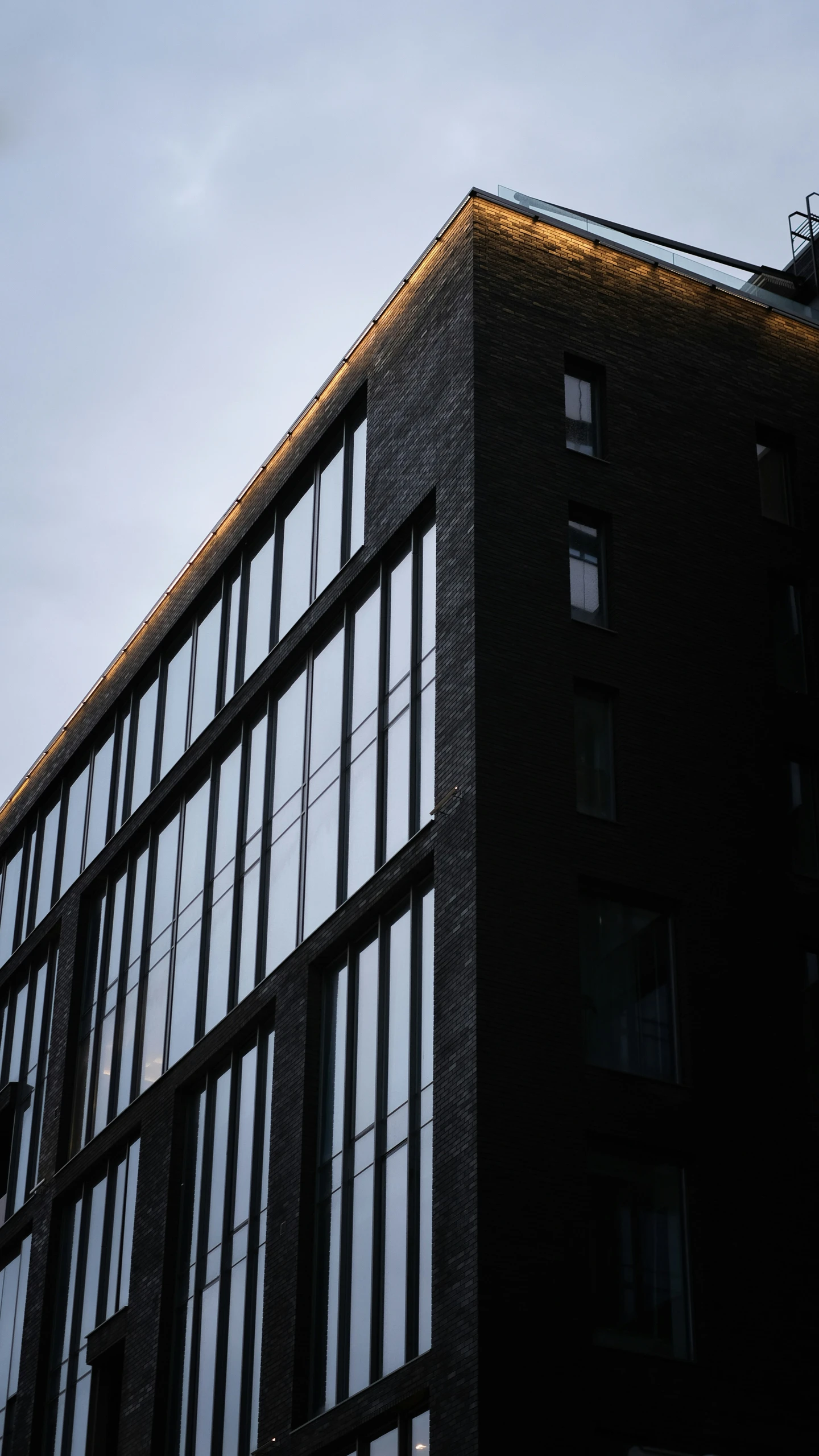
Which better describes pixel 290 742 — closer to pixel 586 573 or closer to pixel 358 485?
pixel 358 485

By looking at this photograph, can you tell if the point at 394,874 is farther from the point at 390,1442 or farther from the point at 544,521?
the point at 390,1442

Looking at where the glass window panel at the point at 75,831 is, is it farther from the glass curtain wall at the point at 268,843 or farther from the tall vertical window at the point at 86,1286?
the tall vertical window at the point at 86,1286

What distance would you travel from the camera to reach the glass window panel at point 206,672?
5097 cm

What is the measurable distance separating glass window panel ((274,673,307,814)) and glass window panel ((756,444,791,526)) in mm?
11162

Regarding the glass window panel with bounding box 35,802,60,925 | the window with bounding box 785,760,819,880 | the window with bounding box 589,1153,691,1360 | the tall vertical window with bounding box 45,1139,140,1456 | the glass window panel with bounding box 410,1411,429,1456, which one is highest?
the glass window panel with bounding box 35,802,60,925

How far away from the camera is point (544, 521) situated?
40438 millimetres

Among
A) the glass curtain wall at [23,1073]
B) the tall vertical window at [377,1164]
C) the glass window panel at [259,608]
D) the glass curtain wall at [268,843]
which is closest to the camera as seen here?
the tall vertical window at [377,1164]

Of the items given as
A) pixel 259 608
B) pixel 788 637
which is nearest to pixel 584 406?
pixel 788 637

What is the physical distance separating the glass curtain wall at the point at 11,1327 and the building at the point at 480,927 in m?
0.15

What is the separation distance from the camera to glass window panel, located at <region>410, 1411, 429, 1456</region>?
33169mm

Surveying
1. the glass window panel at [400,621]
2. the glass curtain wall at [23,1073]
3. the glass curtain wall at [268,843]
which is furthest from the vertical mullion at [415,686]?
the glass curtain wall at [23,1073]

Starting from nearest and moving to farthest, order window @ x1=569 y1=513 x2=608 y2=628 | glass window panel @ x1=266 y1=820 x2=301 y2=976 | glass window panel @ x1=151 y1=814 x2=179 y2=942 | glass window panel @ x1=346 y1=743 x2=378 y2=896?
window @ x1=569 y1=513 x2=608 y2=628, glass window panel @ x1=346 y1=743 x2=378 y2=896, glass window panel @ x1=266 y1=820 x2=301 y2=976, glass window panel @ x1=151 y1=814 x2=179 y2=942

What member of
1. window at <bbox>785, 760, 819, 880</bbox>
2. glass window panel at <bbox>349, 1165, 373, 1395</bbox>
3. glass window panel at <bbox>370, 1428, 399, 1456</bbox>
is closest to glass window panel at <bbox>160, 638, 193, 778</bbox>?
glass window panel at <bbox>349, 1165, 373, 1395</bbox>

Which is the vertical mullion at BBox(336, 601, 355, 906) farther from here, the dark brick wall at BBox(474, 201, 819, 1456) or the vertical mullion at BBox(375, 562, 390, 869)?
the dark brick wall at BBox(474, 201, 819, 1456)
